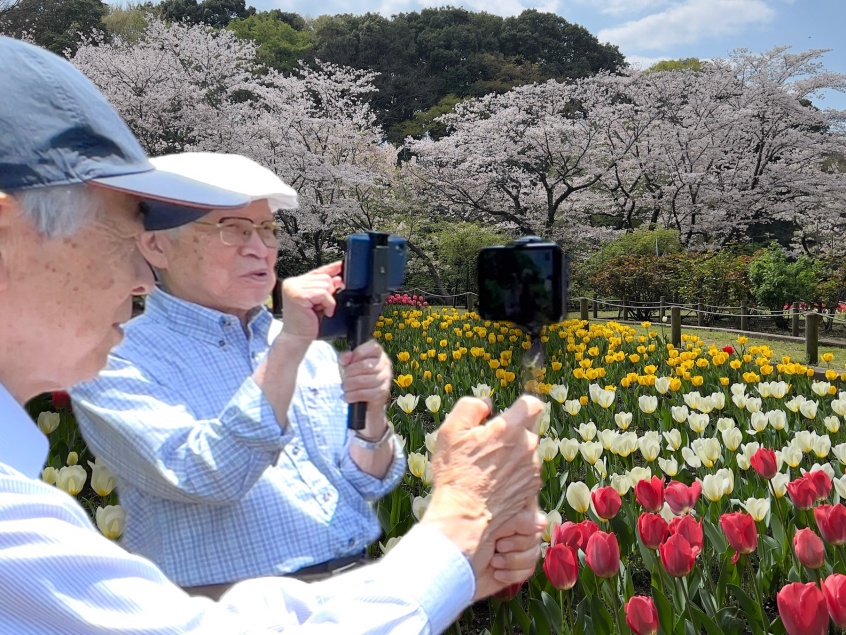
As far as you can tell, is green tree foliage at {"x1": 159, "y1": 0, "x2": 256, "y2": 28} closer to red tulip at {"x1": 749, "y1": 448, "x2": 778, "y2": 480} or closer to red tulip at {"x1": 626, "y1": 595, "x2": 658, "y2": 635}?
red tulip at {"x1": 749, "y1": 448, "x2": 778, "y2": 480}

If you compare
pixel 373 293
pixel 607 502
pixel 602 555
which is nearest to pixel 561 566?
pixel 602 555

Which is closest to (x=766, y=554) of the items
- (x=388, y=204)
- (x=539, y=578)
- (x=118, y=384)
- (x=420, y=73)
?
(x=539, y=578)

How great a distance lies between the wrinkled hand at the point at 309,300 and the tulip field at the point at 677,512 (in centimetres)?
48

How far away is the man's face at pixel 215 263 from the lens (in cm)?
176

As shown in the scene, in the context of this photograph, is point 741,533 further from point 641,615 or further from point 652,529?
point 641,615

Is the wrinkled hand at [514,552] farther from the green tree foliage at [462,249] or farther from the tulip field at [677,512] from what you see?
the green tree foliage at [462,249]

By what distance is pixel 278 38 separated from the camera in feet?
134

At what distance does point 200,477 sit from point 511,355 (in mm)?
4533

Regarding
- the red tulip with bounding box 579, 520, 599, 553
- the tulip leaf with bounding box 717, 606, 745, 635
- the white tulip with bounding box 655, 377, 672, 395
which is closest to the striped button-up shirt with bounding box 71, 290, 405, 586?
the red tulip with bounding box 579, 520, 599, 553

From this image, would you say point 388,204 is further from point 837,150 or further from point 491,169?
point 837,150

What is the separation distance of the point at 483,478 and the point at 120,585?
17.5 inches

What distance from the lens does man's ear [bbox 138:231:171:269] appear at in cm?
177

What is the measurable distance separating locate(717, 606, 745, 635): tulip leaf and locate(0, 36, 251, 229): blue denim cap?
5.25 feet

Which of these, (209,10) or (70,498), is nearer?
(70,498)
